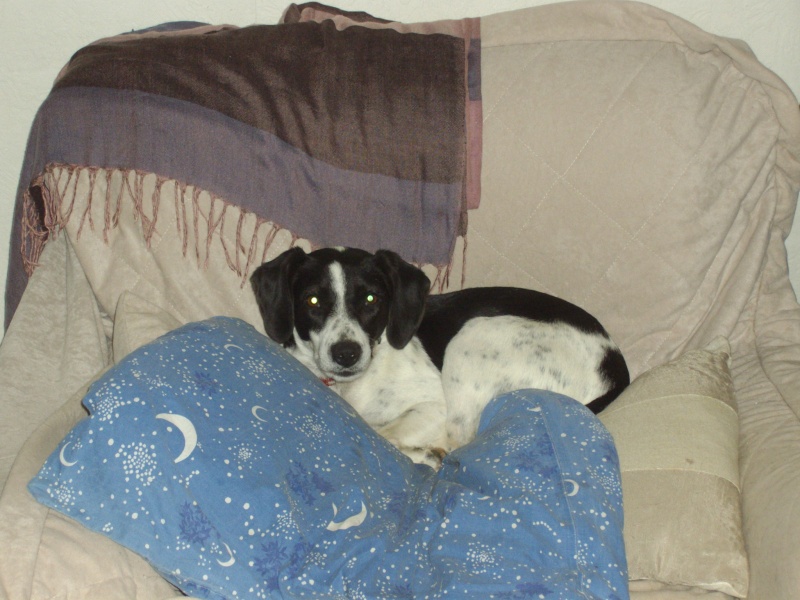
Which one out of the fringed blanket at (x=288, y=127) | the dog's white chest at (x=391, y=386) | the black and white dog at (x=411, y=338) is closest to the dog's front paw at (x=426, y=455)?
the black and white dog at (x=411, y=338)

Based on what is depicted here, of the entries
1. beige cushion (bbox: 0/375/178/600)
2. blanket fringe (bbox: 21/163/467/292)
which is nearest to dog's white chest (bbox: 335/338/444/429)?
blanket fringe (bbox: 21/163/467/292)

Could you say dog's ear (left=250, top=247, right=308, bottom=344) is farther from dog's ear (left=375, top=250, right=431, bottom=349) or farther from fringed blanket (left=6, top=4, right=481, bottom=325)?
dog's ear (left=375, top=250, right=431, bottom=349)

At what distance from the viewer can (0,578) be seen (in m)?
1.43

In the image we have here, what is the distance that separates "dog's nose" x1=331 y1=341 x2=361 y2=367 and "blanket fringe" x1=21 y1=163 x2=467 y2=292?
38cm

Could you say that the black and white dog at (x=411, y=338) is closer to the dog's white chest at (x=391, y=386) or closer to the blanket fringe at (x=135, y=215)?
the dog's white chest at (x=391, y=386)

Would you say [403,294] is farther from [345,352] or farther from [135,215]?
[135,215]

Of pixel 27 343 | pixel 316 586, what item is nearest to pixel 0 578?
pixel 316 586

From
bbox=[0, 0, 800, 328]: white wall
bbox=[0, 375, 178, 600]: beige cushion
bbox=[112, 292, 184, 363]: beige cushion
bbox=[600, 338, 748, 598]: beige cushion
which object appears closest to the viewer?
bbox=[0, 375, 178, 600]: beige cushion

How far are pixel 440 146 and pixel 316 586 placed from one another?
1.41 metres

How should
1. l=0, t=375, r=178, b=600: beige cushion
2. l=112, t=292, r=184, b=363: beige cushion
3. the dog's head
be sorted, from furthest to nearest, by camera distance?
1. the dog's head
2. l=112, t=292, r=184, b=363: beige cushion
3. l=0, t=375, r=178, b=600: beige cushion

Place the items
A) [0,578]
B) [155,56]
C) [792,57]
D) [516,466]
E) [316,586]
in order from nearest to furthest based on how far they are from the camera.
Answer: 1. [0,578]
2. [316,586]
3. [516,466]
4. [155,56]
5. [792,57]

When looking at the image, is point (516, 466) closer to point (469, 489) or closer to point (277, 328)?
point (469, 489)

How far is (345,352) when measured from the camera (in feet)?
7.92

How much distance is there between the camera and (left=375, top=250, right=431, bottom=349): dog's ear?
247cm
